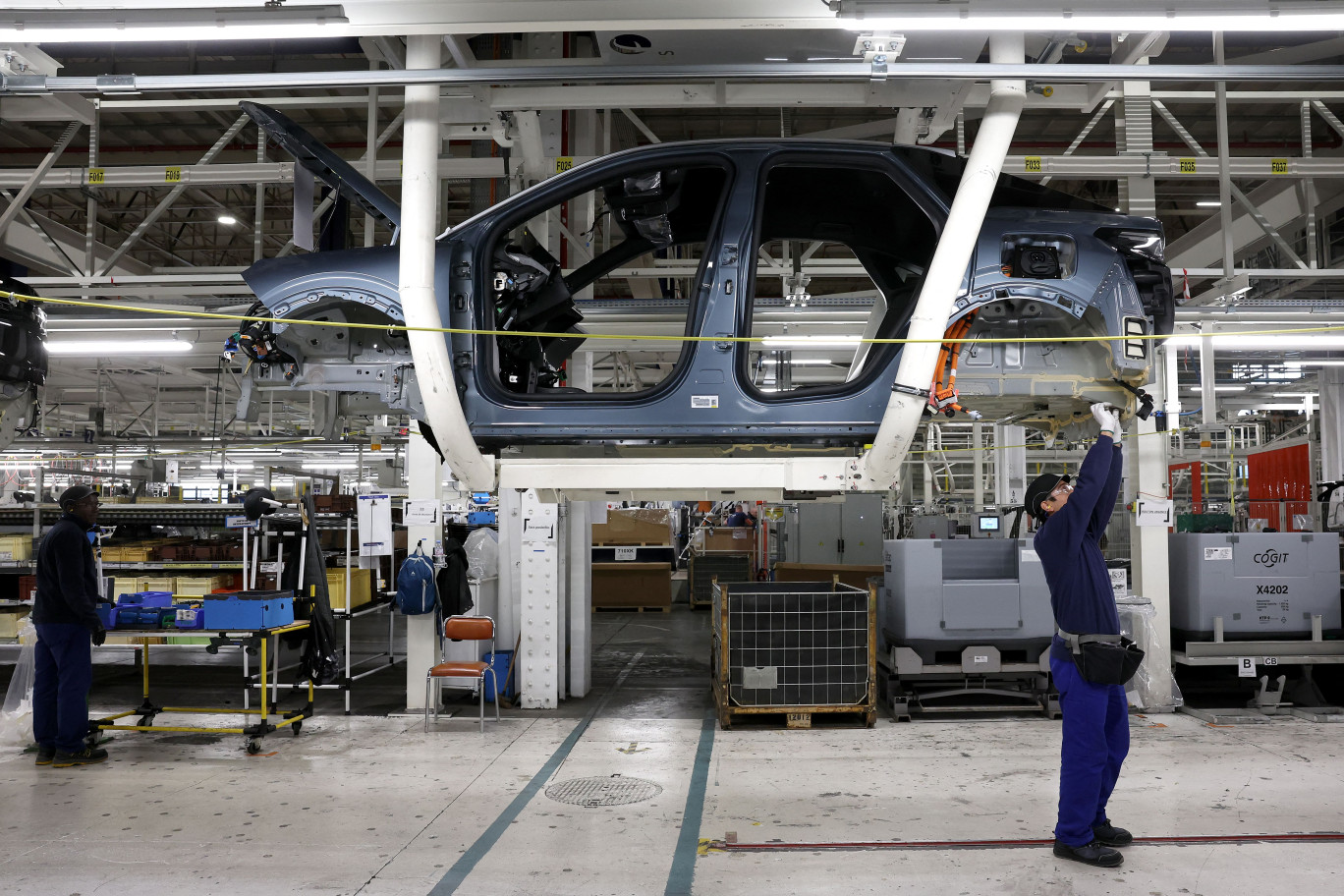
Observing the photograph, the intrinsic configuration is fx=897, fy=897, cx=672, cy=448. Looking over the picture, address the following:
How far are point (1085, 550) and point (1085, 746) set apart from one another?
843 mm

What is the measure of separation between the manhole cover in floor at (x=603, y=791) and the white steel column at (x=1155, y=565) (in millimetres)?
4320

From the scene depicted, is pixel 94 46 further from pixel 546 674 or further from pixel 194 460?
pixel 194 460

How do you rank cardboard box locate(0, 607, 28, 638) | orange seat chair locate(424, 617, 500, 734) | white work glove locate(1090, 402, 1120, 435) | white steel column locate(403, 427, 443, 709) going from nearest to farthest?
1. white work glove locate(1090, 402, 1120, 435)
2. orange seat chair locate(424, 617, 500, 734)
3. white steel column locate(403, 427, 443, 709)
4. cardboard box locate(0, 607, 28, 638)

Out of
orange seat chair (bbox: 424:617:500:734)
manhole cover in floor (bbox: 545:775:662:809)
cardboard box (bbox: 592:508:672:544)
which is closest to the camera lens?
manhole cover in floor (bbox: 545:775:662:809)

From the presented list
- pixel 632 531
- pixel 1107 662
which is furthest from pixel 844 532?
pixel 1107 662

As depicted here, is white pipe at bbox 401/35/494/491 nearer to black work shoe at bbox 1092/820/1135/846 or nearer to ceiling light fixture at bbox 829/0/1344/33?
ceiling light fixture at bbox 829/0/1344/33

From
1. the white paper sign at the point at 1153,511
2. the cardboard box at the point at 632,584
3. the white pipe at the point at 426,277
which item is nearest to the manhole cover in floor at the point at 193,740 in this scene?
the white pipe at the point at 426,277

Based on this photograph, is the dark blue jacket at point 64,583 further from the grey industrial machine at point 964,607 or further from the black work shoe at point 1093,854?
the black work shoe at point 1093,854

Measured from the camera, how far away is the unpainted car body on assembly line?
337 centimetres

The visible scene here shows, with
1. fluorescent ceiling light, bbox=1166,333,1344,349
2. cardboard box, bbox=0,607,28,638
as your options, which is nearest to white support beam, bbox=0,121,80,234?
cardboard box, bbox=0,607,28,638

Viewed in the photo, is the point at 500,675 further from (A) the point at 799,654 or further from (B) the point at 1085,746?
(B) the point at 1085,746

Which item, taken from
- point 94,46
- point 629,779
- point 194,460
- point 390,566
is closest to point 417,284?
point 629,779

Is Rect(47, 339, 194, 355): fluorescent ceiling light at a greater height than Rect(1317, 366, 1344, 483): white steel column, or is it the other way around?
Rect(47, 339, 194, 355): fluorescent ceiling light

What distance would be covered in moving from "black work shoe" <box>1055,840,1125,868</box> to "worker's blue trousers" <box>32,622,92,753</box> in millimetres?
5904
